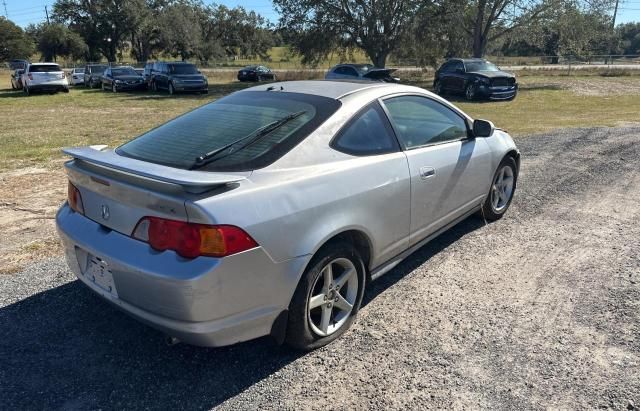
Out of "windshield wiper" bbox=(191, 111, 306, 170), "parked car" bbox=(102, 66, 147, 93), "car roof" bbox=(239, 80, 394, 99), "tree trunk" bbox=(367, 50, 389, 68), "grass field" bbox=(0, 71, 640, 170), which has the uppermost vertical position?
"tree trunk" bbox=(367, 50, 389, 68)

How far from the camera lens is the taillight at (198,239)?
2.32m

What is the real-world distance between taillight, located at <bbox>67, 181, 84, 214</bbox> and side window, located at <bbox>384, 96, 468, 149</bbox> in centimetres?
214

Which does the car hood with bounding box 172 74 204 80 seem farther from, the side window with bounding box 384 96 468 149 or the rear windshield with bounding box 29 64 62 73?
the side window with bounding box 384 96 468 149

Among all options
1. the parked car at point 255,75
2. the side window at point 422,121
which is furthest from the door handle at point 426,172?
the parked car at point 255,75

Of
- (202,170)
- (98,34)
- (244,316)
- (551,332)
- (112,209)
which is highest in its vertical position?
(98,34)

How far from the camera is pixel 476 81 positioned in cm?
1930

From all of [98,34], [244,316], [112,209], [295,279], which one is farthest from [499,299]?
[98,34]

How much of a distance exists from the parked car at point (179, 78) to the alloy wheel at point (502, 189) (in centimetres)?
2182

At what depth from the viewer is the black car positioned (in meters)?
19.2

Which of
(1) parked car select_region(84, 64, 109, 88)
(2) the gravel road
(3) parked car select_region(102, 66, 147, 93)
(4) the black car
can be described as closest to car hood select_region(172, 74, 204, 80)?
(3) parked car select_region(102, 66, 147, 93)

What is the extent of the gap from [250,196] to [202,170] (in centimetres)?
38

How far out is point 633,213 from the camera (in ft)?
17.6

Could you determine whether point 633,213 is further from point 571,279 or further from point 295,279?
point 295,279

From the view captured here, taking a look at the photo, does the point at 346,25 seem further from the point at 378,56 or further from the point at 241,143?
the point at 241,143
